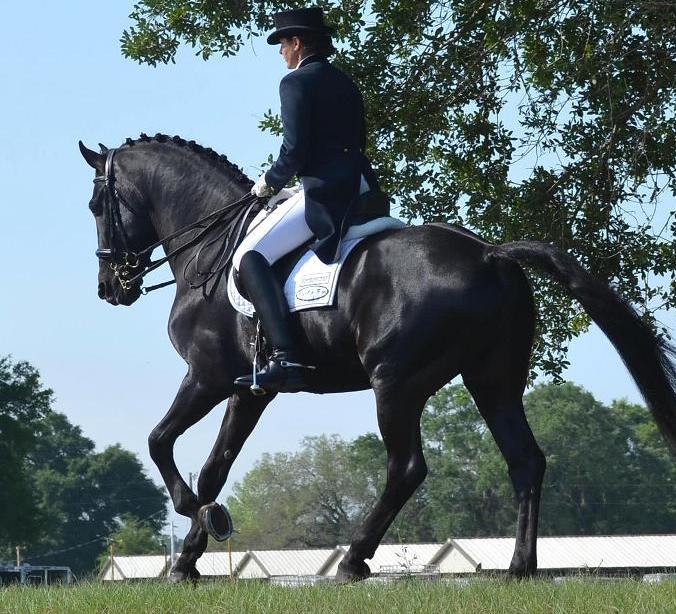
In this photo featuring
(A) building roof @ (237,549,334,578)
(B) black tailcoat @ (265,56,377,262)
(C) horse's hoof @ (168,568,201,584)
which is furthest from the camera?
(A) building roof @ (237,549,334,578)

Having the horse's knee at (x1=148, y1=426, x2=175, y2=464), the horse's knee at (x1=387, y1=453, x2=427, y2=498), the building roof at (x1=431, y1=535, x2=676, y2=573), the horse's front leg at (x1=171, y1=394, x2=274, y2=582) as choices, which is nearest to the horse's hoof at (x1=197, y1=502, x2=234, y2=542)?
the horse's front leg at (x1=171, y1=394, x2=274, y2=582)

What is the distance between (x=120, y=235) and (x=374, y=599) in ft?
13.1

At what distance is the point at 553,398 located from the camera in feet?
358

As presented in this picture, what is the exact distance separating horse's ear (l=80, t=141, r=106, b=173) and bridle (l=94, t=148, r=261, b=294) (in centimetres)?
5

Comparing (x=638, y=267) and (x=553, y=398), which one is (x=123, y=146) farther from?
(x=553, y=398)

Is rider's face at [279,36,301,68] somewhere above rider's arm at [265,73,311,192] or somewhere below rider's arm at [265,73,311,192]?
above

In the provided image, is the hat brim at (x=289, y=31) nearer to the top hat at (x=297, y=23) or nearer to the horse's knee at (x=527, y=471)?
the top hat at (x=297, y=23)

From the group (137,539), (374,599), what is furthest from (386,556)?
(374,599)

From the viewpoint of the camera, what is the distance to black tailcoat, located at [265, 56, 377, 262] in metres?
9.10

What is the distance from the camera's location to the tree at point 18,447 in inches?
2539

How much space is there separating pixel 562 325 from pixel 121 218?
287 inches

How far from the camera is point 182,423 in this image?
9484 millimetres

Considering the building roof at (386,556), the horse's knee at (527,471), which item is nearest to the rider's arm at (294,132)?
the horse's knee at (527,471)

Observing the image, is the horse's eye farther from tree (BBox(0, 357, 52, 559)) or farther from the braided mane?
tree (BBox(0, 357, 52, 559))
